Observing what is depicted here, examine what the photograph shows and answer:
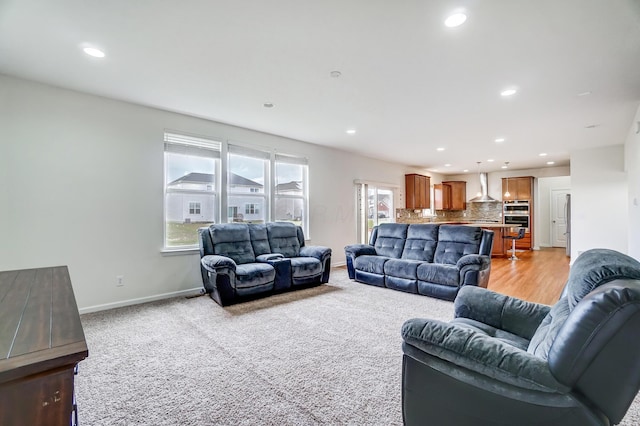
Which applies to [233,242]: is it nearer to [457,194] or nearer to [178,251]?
[178,251]

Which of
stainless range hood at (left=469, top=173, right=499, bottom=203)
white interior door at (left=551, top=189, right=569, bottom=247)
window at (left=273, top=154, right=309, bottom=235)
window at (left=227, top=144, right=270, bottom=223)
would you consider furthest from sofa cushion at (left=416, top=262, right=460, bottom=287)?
white interior door at (left=551, top=189, right=569, bottom=247)

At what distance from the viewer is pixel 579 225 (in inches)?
255

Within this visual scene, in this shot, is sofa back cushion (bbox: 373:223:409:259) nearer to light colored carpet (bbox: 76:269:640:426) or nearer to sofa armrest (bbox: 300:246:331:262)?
sofa armrest (bbox: 300:246:331:262)

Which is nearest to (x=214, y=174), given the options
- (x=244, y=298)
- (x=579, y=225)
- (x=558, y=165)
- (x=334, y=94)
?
(x=244, y=298)

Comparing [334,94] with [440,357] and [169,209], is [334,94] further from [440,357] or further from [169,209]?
[440,357]

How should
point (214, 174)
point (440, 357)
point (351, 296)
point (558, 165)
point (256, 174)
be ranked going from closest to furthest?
point (440, 357)
point (351, 296)
point (214, 174)
point (256, 174)
point (558, 165)

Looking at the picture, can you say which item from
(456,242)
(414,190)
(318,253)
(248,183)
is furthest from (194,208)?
(414,190)

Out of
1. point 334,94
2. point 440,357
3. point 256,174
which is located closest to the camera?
point 440,357

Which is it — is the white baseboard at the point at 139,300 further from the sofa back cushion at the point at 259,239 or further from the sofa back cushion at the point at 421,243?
the sofa back cushion at the point at 421,243

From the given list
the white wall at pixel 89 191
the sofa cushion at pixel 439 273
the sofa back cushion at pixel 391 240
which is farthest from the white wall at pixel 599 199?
the white wall at pixel 89 191

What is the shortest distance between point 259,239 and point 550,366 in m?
4.15

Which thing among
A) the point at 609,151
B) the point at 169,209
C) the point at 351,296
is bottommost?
the point at 351,296

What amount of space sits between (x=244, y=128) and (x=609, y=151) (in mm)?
7506

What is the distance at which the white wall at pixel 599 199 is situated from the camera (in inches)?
235
